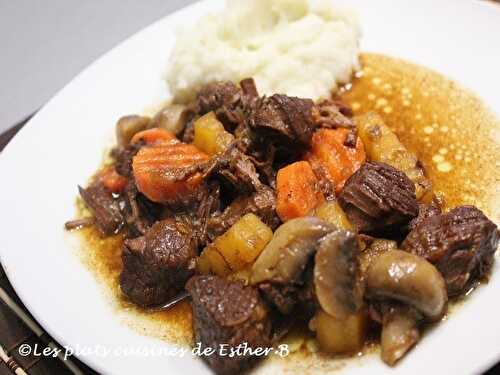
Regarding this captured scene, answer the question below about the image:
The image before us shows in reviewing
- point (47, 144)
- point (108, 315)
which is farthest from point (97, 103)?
point (108, 315)

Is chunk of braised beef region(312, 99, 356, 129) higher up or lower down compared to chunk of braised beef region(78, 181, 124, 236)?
lower down

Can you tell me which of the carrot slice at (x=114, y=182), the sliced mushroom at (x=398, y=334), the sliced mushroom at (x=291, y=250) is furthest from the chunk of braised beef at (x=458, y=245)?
the carrot slice at (x=114, y=182)

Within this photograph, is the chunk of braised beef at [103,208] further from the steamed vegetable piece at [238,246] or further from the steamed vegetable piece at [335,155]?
the steamed vegetable piece at [335,155]

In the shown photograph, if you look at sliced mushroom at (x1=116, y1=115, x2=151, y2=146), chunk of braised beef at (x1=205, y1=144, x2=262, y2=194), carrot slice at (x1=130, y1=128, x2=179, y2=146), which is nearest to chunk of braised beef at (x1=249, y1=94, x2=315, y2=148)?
chunk of braised beef at (x1=205, y1=144, x2=262, y2=194)

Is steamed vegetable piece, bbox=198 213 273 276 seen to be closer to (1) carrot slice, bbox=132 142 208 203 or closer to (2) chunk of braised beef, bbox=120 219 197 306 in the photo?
(2) chunk of braised beef, bbox=120 219 197 306

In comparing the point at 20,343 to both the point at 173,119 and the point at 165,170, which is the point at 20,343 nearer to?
the point at 165,170

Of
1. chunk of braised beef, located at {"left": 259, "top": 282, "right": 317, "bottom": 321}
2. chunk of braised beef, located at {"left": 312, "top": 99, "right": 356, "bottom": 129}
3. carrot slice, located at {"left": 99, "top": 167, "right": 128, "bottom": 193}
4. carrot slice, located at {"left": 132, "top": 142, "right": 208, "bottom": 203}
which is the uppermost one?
carrot slice, located at {"left": 132, "top": 142, "right": 208, "bottom": 203}

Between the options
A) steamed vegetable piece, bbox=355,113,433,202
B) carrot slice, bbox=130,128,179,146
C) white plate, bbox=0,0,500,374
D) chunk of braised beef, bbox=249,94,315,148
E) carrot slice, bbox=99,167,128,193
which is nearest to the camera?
white plate, bbox=0,0,500,374
